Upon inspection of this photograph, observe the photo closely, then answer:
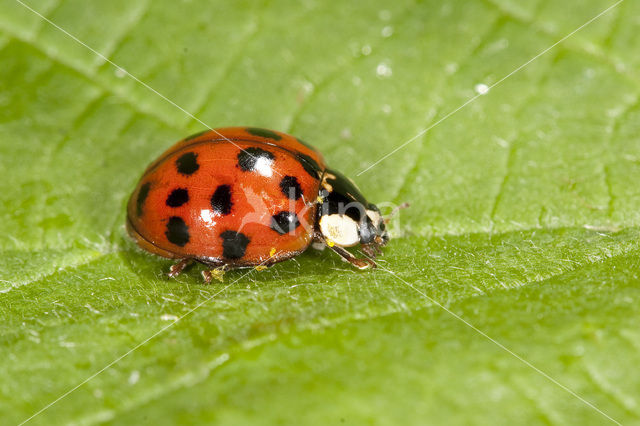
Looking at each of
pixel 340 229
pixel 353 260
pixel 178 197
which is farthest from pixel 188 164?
pixel 353 260

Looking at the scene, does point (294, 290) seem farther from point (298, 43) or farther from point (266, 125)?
point (298, 43)

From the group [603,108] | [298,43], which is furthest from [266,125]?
[603,108]

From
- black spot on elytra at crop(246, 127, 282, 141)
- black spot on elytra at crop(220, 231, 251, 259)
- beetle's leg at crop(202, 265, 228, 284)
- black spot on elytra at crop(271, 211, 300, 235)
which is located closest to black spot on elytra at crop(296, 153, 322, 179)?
black spot on elytra at crop(246, 127, 282, 141)

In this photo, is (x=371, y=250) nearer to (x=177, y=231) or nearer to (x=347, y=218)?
(x=347, y=218)

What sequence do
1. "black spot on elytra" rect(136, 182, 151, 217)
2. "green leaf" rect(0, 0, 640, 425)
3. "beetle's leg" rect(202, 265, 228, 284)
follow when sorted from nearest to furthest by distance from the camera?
1. "green leaf" rect(0, 0, 640, 425)
2. "beetle's leg" rect(202, 265, 228, 284)
3. "black spot on elytra" rect(136, 182, 151, 217)

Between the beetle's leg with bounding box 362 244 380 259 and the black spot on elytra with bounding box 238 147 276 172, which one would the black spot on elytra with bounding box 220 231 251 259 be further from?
the beetle's leg with bounding box 362 244 380 259

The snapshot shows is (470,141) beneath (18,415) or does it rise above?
above
